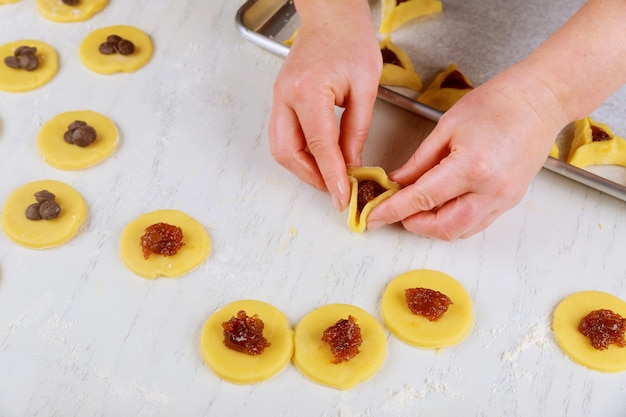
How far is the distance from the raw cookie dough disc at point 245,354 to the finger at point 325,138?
1.11ft

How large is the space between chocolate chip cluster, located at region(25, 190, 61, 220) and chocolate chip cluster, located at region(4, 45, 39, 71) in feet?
→ 1.71

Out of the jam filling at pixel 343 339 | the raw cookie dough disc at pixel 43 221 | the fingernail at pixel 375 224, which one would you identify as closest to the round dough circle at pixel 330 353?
the jam filling at pixel 343 339

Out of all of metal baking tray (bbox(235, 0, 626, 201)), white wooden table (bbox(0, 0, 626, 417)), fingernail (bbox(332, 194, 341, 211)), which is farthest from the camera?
metal baking tray (bbox(235, 0, 626, 201))

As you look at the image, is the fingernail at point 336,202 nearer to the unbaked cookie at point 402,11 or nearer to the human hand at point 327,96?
the human hand at point 327,96

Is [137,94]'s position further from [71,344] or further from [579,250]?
[579,250]

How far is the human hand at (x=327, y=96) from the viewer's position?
171 centimetres

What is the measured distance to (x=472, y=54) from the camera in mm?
2346

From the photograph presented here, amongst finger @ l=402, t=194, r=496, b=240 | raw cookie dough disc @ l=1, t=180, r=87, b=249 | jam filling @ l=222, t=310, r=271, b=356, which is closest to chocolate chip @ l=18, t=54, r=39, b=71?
raw cookie dough disc @ l=1, t=180, r=87, b=249

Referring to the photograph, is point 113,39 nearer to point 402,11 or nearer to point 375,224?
point 402,11

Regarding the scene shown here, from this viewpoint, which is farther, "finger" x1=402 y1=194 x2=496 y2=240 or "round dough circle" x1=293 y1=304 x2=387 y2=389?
"finger" x1=402 y1=194 x2=496 y2=240

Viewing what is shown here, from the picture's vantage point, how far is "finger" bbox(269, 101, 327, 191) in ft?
5.81

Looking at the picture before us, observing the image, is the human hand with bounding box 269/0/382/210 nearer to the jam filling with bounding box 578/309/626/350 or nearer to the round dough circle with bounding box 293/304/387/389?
the round dough circle with bounding box 293/304/387/389

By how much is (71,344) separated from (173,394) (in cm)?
26

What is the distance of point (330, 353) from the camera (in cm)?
157
